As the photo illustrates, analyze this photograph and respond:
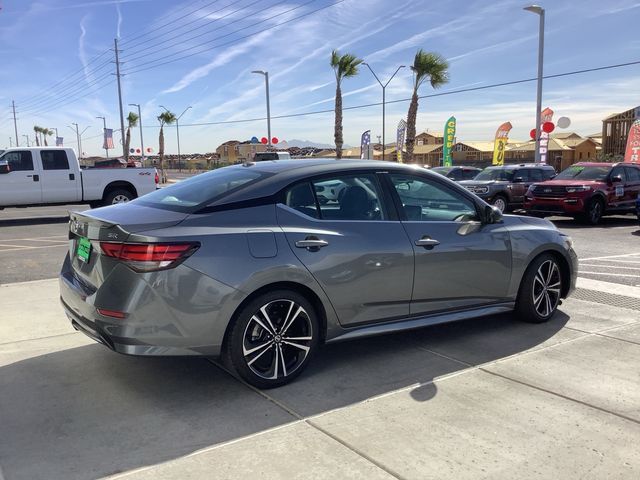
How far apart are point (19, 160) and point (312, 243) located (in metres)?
14.5

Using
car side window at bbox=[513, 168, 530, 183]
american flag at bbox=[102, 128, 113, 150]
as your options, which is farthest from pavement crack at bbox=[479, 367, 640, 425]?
american flag at bbox=[102, 128, 113, 150]

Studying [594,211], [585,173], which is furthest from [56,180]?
[585,173]

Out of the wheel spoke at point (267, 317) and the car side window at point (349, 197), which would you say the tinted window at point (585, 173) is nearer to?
the car side window at point (349, 197)

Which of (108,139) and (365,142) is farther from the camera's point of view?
(108,139)

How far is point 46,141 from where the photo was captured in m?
134

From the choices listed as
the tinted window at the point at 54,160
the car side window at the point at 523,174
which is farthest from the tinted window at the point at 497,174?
the tinted window at the point at 54,160

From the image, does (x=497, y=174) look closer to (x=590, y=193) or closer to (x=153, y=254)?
(x=590, y=193)

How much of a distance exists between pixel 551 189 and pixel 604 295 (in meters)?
9.25

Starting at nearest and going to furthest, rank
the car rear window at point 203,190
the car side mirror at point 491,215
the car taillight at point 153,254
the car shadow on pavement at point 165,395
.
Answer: the car shadow on pavement at point 165,395
the car taillight at point 153,254
the car rear window at point 203,190
the car side mirror at point 491,215

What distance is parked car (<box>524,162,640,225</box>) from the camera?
14.6m

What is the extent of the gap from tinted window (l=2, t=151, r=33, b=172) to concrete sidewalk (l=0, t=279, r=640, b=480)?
479 inches

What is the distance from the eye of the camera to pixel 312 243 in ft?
12.9

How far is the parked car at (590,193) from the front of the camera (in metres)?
14.6

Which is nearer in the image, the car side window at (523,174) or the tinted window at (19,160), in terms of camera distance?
the tinted window at (19,160)
